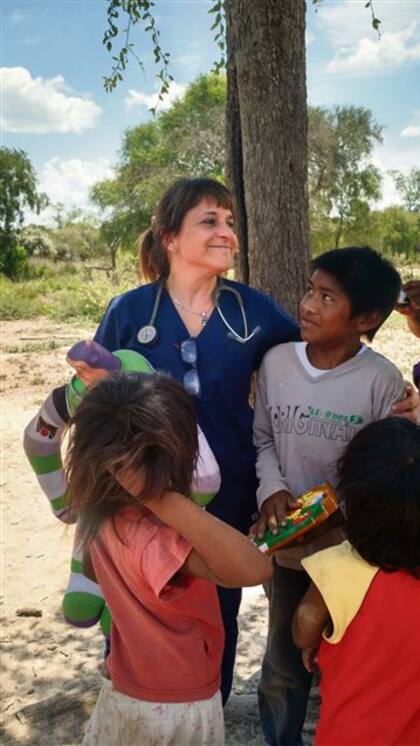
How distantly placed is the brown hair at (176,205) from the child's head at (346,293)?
40 cm

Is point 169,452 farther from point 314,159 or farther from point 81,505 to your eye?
point 314,159

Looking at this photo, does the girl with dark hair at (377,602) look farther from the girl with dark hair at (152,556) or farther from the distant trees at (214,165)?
the distant trees at (214,165)

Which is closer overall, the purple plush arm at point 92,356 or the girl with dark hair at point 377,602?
the girl with dark hair at point 377,602

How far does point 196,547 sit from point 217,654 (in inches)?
13.1

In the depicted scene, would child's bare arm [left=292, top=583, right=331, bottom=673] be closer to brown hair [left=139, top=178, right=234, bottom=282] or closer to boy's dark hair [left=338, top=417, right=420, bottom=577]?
boy's dark hair [left=338, top=417, right=420, bottom=577]

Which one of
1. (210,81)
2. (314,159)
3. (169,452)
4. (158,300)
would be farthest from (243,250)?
(210,81)

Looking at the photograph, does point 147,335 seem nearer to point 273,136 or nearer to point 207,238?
point 207,238

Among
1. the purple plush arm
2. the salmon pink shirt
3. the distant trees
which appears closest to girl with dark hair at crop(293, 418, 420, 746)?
the salmon pink shirt

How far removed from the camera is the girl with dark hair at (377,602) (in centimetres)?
127

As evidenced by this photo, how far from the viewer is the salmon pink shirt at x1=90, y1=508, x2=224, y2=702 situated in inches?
52.9

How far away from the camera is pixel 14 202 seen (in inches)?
993

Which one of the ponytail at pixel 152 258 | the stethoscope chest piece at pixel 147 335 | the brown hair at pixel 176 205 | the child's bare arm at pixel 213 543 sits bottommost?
the child's bare arm at pixel 213 543

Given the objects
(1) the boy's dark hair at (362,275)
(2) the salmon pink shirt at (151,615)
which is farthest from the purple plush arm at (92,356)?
(1) the boy's dark hair at (362,275)

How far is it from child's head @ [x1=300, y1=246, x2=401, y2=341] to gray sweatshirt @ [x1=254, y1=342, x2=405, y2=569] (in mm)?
101
